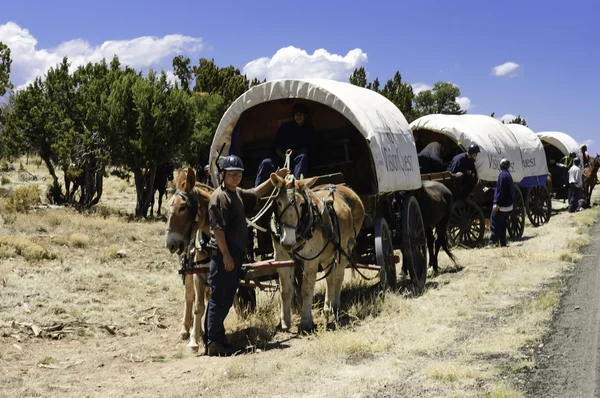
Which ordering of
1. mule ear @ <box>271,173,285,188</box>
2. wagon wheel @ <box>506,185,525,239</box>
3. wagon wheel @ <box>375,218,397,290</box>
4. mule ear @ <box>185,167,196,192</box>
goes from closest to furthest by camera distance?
mule ear @ <box>185,167,196,192</box>
mule ear @ <box>271,173,285,188</box>
wagon wheel @ <box>375,218,397,290</box>
wagon wheel @ <box>506,185,525,239</box>

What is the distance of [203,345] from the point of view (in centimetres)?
830

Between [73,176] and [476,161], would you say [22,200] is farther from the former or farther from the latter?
[476,161]

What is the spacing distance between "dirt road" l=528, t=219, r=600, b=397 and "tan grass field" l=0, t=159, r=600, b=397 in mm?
178

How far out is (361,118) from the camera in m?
9.89

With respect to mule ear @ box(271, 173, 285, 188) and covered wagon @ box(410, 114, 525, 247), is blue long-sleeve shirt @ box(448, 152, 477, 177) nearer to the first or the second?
covered wagon @ box(410, 114, 525, 247)

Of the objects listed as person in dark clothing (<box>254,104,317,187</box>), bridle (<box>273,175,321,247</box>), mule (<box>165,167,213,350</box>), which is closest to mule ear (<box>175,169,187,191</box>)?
mule (<box>165,167,213,350</box>)

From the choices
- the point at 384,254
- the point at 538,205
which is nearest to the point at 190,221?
the point at 384,254

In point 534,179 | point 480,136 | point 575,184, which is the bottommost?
point 575,184

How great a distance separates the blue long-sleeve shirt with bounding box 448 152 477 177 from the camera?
16.0m

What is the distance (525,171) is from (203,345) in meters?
14.3

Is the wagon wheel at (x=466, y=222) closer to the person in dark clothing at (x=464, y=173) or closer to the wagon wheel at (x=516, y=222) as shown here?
the person in dark clothing at (x=464, y=173)

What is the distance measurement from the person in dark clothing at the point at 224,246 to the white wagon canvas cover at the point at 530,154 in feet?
47.7

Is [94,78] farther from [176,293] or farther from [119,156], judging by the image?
[176,293]

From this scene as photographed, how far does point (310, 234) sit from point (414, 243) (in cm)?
378
